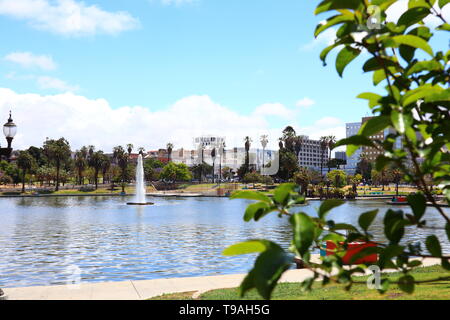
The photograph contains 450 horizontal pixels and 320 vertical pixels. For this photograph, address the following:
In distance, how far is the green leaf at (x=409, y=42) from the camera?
5.29 feet

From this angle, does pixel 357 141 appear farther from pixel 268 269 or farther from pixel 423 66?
pixel 268 269

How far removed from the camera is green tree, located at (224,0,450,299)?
137cm

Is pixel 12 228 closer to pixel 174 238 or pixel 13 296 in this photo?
pixel 174 238

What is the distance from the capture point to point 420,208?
64.1 inches

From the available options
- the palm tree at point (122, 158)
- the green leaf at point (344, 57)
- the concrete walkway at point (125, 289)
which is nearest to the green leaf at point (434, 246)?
the green leaf at point (344, 57)

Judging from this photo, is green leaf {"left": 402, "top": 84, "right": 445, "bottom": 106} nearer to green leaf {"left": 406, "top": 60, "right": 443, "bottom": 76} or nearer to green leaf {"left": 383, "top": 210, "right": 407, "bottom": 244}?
green leaf {"left": 406, "top": 60, "right": 443, "bottom": 76}

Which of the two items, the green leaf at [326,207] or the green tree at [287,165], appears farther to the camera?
the green tree at [287,165]

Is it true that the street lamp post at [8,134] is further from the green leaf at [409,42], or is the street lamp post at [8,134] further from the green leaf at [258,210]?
the green leaf at [409,42]

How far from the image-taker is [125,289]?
37.5ft

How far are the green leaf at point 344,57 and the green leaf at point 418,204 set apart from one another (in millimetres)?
560

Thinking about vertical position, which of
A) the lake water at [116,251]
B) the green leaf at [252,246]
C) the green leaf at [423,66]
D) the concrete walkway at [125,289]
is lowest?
the lake water at [116,251]

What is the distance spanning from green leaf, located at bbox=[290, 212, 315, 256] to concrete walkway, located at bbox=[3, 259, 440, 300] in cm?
992

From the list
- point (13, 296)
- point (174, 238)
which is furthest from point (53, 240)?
point (13, 296)
